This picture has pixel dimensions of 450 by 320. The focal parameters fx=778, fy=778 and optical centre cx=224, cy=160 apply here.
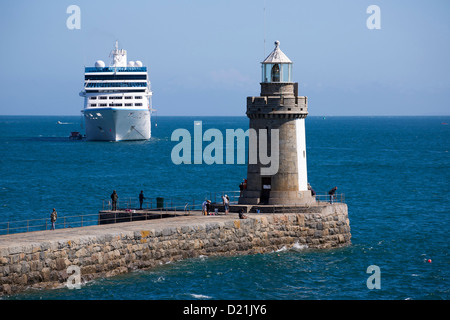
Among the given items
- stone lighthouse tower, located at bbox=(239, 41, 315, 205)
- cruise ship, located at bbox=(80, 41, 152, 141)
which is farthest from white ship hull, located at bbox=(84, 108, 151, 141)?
stone lighthouse tower, located at bbox=(239, 41, 315, 205)

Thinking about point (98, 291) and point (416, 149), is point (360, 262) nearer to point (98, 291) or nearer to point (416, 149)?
point (98, 291)

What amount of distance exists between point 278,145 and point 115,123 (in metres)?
90.5

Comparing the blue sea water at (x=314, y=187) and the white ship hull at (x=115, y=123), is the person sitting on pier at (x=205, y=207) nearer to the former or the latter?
the blue sea water at (x=314, y=187)

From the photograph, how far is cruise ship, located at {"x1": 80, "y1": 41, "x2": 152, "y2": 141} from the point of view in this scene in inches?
4838

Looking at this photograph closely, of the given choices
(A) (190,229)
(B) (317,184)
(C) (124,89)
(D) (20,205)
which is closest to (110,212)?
(A) (190,229)

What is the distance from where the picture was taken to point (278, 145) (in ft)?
119

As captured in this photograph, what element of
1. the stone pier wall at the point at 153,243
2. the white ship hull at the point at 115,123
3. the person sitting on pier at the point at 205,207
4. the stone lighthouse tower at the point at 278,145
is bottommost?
the stone pier wall at the point at 153,243

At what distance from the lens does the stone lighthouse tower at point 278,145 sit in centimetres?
3628

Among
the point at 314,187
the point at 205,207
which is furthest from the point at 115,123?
the point at 205,207

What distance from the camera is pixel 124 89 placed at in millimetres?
123875

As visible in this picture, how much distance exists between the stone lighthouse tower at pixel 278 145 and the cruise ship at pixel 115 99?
8604 centimetres

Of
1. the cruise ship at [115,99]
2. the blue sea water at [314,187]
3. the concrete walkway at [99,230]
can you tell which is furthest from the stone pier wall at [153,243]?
the cruise ship at [115,99]

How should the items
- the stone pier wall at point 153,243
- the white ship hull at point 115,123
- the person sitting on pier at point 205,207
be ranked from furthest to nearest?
the white ship hull at point 115,123, the person sitting on pier at point 205,207, the stone pier wall at point 153,243

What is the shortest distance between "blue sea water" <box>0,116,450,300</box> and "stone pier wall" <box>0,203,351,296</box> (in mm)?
467
